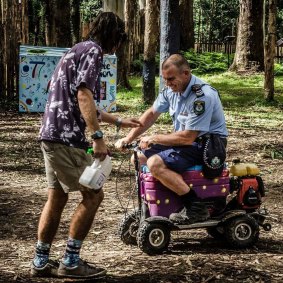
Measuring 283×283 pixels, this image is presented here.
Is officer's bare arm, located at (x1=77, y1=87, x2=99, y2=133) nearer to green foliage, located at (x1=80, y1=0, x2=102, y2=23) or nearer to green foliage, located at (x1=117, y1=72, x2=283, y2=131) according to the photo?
green foliage, located at (x1=117, y1=72, x2=283, y2=131)

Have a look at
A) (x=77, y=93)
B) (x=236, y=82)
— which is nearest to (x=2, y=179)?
(x=77, y=93)

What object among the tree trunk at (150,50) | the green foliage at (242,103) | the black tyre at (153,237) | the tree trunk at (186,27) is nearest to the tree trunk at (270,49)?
the green foliage at (242,103)

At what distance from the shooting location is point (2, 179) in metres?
9.00

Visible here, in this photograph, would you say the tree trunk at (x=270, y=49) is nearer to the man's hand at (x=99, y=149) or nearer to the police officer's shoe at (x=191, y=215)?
the police officer's shoe at (x=191, y=215)

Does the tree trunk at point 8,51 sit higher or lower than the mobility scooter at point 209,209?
higher

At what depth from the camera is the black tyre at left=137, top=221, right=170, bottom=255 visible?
18.4 feet

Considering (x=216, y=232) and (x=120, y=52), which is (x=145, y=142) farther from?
(x=120, y=52)

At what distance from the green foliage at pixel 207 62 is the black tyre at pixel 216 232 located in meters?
22.6

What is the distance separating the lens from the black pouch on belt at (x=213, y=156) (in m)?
5.70

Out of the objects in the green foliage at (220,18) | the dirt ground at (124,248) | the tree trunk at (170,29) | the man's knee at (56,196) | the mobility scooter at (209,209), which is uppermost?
the green foliage at (220,18)

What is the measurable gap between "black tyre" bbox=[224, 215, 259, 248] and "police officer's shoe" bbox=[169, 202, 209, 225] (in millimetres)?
218

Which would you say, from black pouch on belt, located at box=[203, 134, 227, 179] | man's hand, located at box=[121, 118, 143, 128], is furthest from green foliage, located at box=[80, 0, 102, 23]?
man's hand, located at box=[121, 118, 143, 128]

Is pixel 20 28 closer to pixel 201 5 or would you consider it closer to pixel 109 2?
pixel 109 2

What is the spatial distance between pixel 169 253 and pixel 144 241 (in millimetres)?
257
